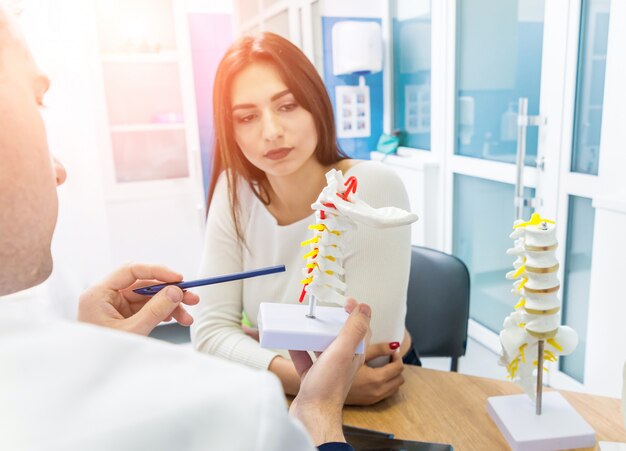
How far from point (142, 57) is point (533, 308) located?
109 inches

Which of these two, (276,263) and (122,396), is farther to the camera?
(276,263)

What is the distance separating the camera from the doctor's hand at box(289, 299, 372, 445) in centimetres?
62

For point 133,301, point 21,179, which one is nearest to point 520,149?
point 133,301

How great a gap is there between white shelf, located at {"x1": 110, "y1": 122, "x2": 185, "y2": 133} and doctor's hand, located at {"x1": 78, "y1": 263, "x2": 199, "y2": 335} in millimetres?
2313

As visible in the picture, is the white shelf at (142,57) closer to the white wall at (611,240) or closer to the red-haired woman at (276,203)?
the red-haired woman at (276,203)

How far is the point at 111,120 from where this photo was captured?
3062mm

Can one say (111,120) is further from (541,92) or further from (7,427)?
(7,427)

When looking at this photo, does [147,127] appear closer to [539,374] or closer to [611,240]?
[611,240]

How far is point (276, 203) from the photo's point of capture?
1.34 meters

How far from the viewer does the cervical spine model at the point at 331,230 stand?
75 centimetres

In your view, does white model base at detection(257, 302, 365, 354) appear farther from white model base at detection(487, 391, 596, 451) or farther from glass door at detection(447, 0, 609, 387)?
glass door at detection(447, 0, 609, 387)

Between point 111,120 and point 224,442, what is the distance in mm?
3084

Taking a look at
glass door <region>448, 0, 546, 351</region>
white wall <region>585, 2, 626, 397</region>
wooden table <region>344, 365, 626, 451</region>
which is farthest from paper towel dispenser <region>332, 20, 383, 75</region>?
wooden table <region>344, 365, 626, 451</region>

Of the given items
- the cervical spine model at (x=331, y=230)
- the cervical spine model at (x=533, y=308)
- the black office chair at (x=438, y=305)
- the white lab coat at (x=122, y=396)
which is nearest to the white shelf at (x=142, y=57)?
the black office chair at (x=438, y=305)
